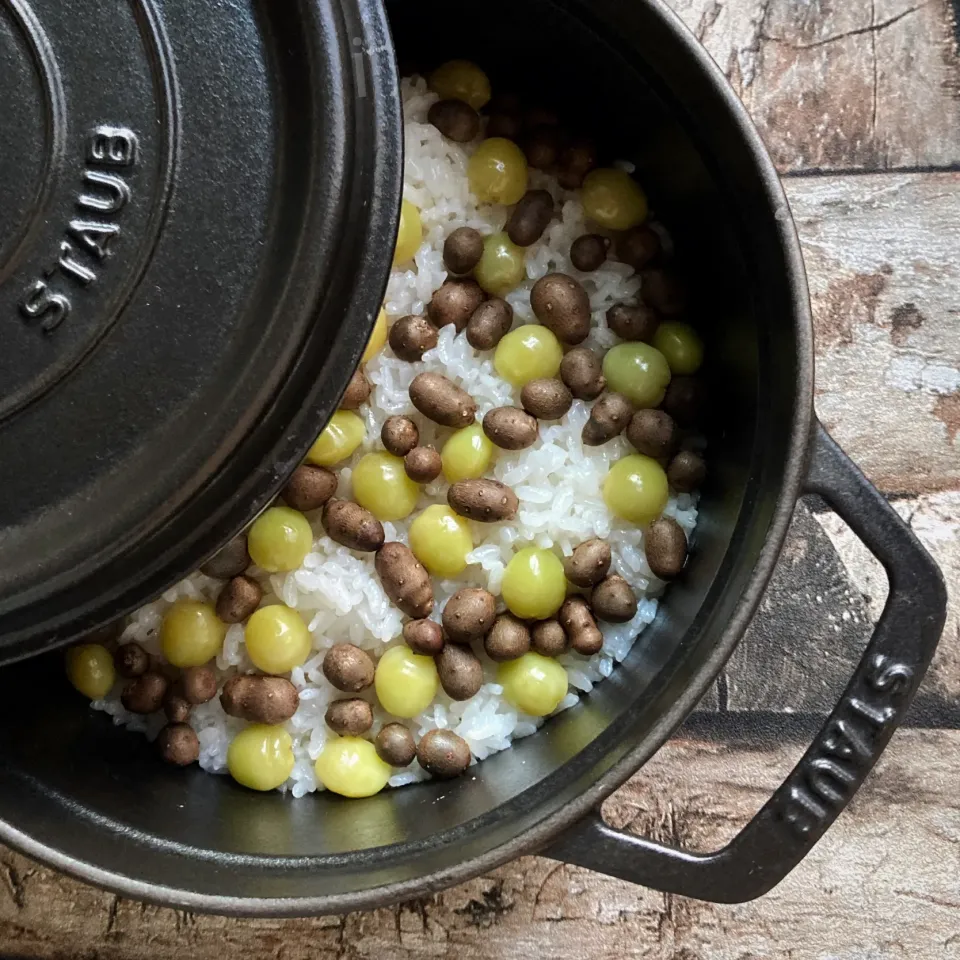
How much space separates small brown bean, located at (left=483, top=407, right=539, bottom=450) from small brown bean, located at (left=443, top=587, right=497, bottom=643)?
18 centimetres

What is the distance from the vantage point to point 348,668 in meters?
1.14

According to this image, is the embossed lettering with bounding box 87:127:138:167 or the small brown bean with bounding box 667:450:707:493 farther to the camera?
the small brown bean with bounding box 667:450:707:493

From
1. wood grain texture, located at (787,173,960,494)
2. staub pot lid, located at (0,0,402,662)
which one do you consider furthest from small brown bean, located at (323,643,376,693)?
wood grain texture, located at (787,173,960,494)

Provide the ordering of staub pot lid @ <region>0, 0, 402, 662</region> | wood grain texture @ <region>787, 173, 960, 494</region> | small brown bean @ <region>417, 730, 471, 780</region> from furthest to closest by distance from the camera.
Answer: wood grain texture @ <region>787, 173, 960, 494</region> → small brown bean @ <region>417, 730, 471, 780</region> → staub pot lid @ <region>0, 0, 402, 662</region>

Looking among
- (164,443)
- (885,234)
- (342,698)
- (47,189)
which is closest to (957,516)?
(885,234)

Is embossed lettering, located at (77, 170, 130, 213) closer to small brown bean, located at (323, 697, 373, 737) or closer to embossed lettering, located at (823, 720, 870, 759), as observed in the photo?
small brown bean, located at (323, 697, 373, 737)

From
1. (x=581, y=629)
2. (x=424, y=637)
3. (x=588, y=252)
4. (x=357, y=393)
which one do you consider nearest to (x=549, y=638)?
(x=581, y=629)

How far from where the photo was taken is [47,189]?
816mm

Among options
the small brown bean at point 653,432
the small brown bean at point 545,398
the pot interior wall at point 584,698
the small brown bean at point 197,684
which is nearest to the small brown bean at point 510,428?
the small brown bean at point 545,398

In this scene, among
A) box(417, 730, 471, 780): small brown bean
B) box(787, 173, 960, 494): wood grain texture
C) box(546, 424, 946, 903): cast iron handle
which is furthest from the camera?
box(787, 173, 960, 494): wood grain texture

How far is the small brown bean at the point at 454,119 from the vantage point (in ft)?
3.92

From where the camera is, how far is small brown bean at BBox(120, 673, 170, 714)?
1.16 metres

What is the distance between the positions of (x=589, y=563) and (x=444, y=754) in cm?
28

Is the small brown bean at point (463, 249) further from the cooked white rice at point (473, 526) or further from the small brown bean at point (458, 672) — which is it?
the small brown bean at point (458, 672)
